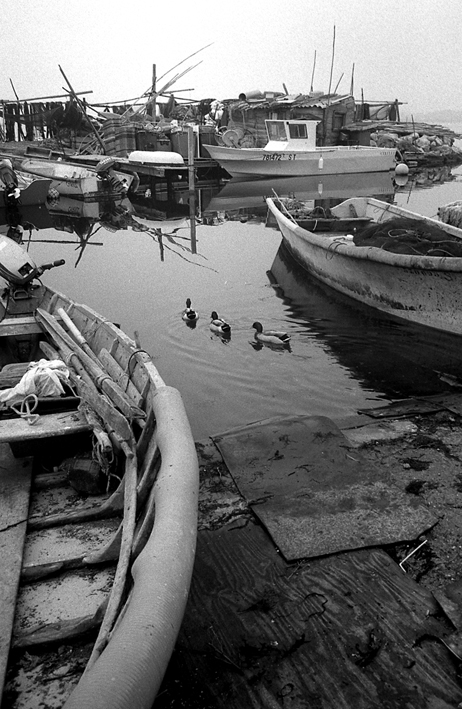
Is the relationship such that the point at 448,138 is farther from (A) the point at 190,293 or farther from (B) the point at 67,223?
(A) the point at 190,293

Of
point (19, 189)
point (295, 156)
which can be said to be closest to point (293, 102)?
point (295, 156)

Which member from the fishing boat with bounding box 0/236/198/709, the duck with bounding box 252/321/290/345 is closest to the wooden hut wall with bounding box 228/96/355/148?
the duck with bounding box 252/321/290/345

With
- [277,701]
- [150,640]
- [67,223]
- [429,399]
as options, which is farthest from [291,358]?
[67,223]

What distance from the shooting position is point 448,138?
54.9 m

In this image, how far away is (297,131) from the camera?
29766 millimetres

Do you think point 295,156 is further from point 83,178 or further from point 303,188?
point 83,178

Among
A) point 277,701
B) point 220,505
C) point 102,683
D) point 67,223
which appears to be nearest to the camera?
point 102,683

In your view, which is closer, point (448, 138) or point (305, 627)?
point (305, 627)

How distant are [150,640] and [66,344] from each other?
4.48 m

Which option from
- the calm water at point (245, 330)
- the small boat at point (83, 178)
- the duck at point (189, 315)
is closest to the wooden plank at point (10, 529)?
the calm water at point (245, 330)

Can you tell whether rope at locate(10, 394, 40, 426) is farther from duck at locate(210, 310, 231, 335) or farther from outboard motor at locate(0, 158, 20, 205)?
outboard motor at locate(0, 158, 20, 205)

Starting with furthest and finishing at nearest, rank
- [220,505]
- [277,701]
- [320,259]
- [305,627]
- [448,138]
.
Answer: [448,138], [320,259], [220,505], [305,627], [277,701]

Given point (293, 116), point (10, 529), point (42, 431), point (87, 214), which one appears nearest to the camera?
point (10, 529)

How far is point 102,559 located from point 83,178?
83.6ft
